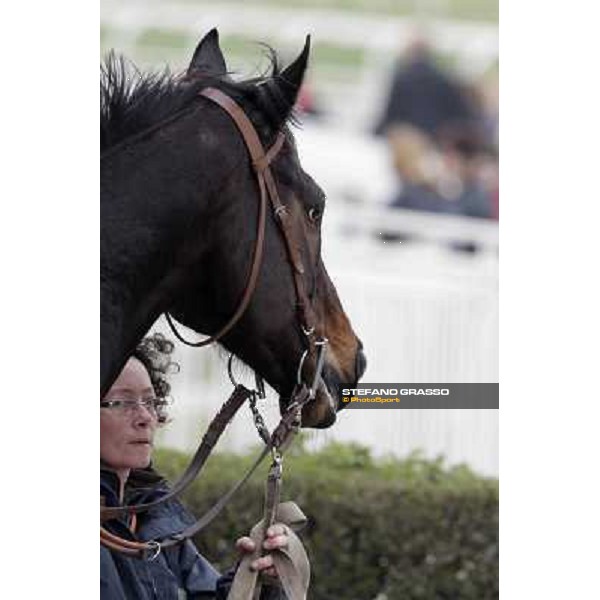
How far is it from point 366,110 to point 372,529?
1708mm

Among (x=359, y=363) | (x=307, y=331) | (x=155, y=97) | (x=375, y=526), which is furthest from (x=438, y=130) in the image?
(x=375, y=526)

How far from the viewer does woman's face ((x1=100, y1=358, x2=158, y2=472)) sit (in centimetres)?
349

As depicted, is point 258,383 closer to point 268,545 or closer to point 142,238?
point 268,545

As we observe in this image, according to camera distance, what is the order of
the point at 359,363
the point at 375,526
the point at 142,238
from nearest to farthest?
the point at 142,238
the point at 359,363
the point at 375,526

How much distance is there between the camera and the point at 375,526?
18.4ft

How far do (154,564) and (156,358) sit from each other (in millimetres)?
507

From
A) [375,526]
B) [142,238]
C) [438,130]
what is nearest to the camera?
[142,238]

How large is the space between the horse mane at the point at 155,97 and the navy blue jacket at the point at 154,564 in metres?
0.73

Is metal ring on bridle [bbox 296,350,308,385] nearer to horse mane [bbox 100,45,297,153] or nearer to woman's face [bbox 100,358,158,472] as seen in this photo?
woman's face [bbox 100,358,158,472]

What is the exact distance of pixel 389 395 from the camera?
4434mm

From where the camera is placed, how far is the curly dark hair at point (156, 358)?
12.2 feet
